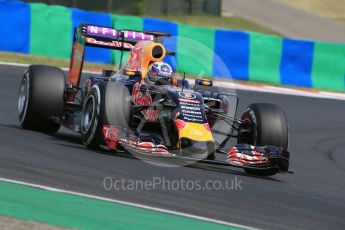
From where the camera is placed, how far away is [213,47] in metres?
21.6

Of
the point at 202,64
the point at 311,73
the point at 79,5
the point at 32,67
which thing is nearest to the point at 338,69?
the point at 311,73

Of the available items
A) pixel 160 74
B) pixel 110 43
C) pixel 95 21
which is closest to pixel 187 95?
pixel 160 74

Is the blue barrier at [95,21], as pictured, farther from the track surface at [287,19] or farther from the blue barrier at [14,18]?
the track surface at [287,19]

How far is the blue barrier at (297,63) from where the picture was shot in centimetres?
2138

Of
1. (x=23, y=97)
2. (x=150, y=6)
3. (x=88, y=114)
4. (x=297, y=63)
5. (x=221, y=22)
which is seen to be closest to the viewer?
(x=88, y=114)

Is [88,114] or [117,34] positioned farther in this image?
[117,34]

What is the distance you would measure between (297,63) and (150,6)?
16.7 meters

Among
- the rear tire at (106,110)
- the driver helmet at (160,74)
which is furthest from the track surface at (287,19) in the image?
the rear tire at (106,110)

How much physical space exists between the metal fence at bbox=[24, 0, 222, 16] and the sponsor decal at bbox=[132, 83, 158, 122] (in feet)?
74.0

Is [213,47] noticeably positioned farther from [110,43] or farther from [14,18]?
[110,43]

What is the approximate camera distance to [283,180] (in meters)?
9.60

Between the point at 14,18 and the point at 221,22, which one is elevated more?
the point at 221,22

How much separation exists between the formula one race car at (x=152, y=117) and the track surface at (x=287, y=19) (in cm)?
2556

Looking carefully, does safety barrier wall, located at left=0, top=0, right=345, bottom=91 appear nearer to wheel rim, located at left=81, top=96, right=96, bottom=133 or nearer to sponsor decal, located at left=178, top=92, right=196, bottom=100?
wheel rim, located at left=81, top=96, right=96, bottom=133
